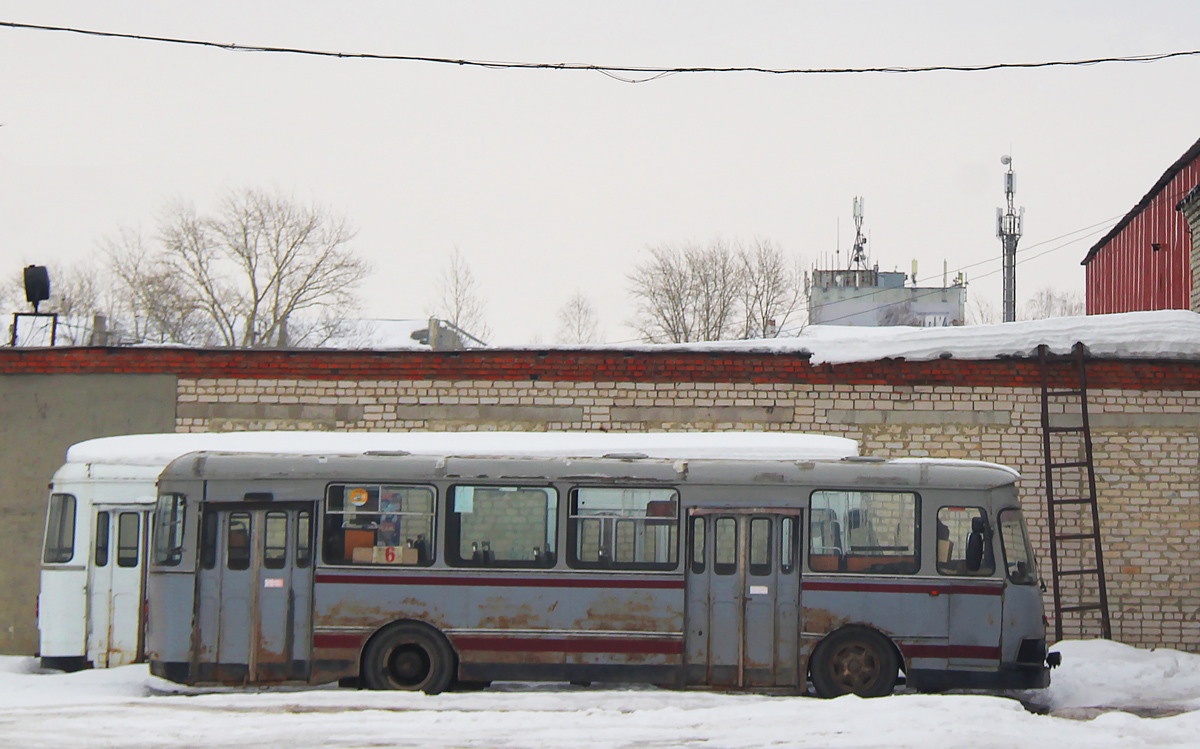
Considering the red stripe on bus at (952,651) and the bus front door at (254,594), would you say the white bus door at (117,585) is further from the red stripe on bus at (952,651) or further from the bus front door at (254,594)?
the red stripe on bus at (952,651)

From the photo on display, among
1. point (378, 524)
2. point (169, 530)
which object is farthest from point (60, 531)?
point (378, 524)

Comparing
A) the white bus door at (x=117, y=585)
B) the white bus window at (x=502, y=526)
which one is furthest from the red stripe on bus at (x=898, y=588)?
the white bus door at (x=117, y=585)

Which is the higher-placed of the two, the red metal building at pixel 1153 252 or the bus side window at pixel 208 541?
the red metal building at pixel 1153 252

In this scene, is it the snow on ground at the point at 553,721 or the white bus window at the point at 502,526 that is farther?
the white bus window at the point at 502,526

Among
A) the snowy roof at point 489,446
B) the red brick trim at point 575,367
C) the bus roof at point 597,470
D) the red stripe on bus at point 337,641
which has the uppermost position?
the red brick trim at point 575,367

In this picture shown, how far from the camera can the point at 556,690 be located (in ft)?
36.8

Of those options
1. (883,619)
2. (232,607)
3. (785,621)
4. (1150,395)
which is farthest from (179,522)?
(1150,395)

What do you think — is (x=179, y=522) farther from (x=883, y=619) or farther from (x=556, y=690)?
(x=883, y=619)

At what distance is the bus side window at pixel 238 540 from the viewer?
11.0 meters

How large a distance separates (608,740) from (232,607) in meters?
4.34

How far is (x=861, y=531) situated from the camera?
10773 mm

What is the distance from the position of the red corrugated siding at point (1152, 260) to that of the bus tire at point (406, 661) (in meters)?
13.5

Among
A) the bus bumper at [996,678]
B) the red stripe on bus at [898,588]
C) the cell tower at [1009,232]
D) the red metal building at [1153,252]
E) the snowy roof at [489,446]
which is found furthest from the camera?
the cell tower at [1009,232]

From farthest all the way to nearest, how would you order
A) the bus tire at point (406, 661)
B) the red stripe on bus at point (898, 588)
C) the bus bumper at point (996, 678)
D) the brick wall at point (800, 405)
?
the brick wall at point (800, 405)
the bus tire at point (406, 661)
the red stripe on bus at point (898, 588)
the bus bumper at point (996, 678)
